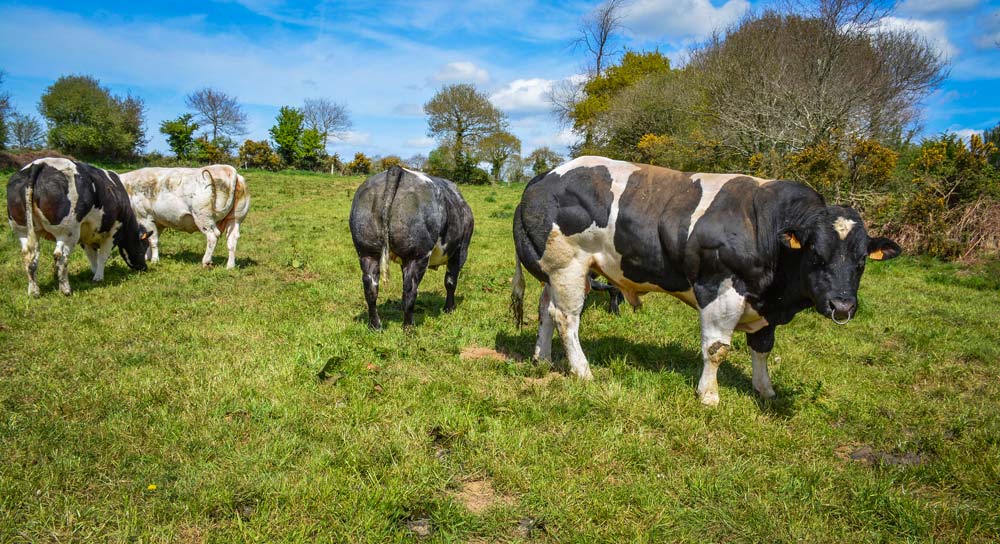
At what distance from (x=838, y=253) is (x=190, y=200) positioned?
11113 millimetres

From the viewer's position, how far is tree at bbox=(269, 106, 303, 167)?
186ft

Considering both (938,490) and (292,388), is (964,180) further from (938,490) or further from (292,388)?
Result: (292,388)

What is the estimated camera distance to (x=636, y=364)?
18.8 feet

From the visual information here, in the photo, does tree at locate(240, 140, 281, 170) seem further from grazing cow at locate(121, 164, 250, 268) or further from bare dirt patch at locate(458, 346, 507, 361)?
bare dirt patch at locate(458, 346, 507, 361)

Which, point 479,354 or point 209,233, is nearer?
point 479,354

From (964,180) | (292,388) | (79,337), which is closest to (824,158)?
(964,180)

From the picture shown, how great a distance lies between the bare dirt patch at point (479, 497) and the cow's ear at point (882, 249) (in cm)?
326

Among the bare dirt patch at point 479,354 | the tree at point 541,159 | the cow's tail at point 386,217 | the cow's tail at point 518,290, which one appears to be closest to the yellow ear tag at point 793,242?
the cow's tail at point 518,290

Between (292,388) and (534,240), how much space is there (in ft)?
8.57

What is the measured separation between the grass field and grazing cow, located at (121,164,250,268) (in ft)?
11.6

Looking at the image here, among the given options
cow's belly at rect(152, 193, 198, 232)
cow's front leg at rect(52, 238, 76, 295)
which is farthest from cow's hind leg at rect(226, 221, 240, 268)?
cow's front leg at rect(52, 238, 76, 295)

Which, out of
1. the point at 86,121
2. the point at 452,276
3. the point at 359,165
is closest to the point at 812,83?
the point at 452,276

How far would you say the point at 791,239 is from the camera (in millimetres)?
4180

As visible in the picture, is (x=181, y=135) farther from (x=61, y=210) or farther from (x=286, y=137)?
(x=61, y=210)
